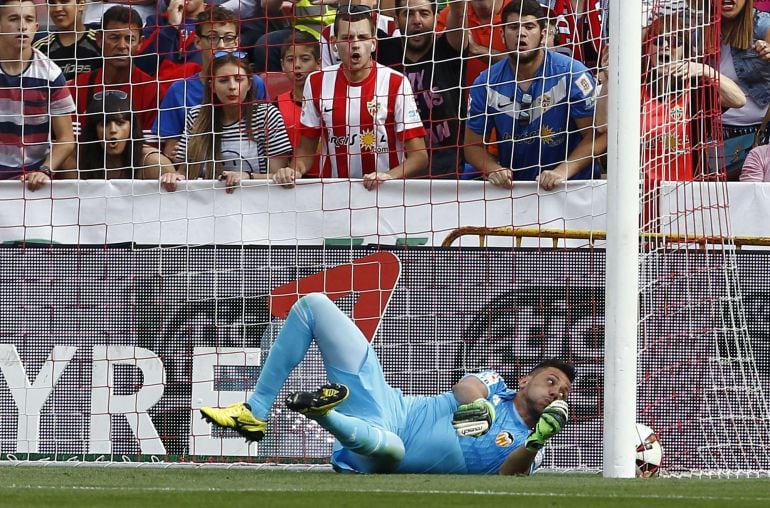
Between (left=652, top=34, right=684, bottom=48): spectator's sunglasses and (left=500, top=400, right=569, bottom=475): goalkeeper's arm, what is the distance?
233cm

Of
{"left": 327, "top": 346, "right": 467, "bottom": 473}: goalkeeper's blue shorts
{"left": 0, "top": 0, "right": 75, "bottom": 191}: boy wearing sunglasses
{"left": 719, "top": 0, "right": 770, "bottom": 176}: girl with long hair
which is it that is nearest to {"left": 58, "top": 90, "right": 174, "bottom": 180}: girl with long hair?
{"left": 0, "top": 0, "right": 75, "bottom": 191}: boy wearing sunglasses

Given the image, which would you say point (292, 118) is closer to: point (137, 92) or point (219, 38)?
point (219, 38)

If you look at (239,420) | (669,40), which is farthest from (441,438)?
(669,40)

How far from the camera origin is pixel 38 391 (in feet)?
27.3

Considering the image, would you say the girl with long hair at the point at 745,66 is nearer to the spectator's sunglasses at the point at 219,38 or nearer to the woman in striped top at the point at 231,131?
the woman in striped top at the point at 231,131

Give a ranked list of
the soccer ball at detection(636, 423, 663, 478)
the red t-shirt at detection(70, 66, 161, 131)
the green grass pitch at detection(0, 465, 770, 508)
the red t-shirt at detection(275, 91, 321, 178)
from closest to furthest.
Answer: the green grass pitch at detection(0, 465, 770, 508) < the soccer ball at detection(636, 423, 663, 478) < the red t-shirt at detection(275, 91, 321, 178) < the red t-shirt at detection(70, 66, 161, 131)

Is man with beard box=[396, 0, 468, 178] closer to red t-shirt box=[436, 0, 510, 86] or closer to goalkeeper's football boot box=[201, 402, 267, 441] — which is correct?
red t-shirt box=[436, 0, 510, 86]

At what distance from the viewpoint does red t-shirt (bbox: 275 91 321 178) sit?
9.15 m

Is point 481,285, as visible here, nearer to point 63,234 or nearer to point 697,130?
point 697,130

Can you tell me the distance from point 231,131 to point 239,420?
11.0 feet

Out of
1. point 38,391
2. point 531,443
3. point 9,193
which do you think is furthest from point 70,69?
point 531,443

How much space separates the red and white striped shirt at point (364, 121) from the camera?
920 cm

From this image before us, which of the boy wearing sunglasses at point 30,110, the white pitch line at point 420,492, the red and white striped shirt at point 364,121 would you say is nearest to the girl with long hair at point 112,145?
the boy wearing sunglasses at point 30,110

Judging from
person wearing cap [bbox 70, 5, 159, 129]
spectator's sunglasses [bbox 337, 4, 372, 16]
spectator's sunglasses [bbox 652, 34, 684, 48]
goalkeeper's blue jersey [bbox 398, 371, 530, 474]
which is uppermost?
spectator's sunglasses [bbox 337, 4, 372, 16]
